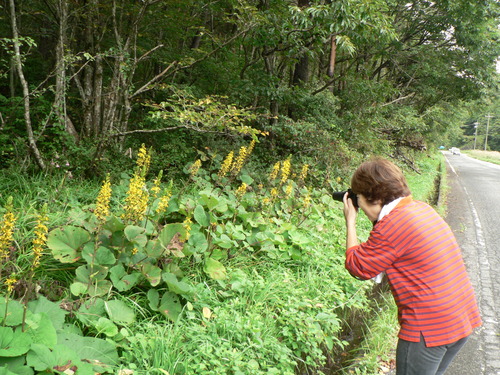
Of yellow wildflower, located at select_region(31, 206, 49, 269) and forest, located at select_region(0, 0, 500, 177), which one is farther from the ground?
forest, located at select_region(0, 0, 500, 177)

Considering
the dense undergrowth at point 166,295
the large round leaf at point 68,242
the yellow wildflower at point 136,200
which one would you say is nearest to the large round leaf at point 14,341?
the dense undergrowth at point 166,295

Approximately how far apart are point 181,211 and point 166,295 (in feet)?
3.66

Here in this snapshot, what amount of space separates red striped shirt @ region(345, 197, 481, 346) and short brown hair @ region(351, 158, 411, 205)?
0.10 m

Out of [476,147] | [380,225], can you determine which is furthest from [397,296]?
[476,147]

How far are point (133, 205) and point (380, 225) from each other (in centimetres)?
176

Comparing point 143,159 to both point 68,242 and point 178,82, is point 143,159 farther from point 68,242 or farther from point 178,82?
point 178,82

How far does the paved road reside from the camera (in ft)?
11.3

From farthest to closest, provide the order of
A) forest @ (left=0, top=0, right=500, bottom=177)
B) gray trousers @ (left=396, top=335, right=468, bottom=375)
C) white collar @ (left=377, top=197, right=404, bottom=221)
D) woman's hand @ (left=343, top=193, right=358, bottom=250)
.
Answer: forest @ (left=0, top=0, right=500, bottom=177), woman's hand @ (left=343, top=193, right=358, bottom=250), white collar @ (left=377, top=197, right=404, bottom=221), gray trousers @ (left=396, top=335, right=468, bottom=375)

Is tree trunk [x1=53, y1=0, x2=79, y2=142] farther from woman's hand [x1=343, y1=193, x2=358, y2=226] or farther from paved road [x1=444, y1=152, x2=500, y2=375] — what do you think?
paved road [x1=444, y1=152, x2=500, y2=375]

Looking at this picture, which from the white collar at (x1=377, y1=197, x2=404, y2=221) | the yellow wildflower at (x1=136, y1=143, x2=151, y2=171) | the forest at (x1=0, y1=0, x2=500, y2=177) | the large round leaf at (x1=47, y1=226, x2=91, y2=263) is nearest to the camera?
the white collar at (x1=377, y1=197, x2=404, y2=221)

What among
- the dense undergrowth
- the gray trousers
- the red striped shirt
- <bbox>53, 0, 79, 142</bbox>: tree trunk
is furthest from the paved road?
<bbox>53, 0, 79, 142</bbox>: tree trunk

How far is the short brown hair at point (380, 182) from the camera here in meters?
2.02

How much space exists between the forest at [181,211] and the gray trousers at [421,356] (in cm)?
81

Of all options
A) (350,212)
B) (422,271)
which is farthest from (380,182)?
(422,271)
